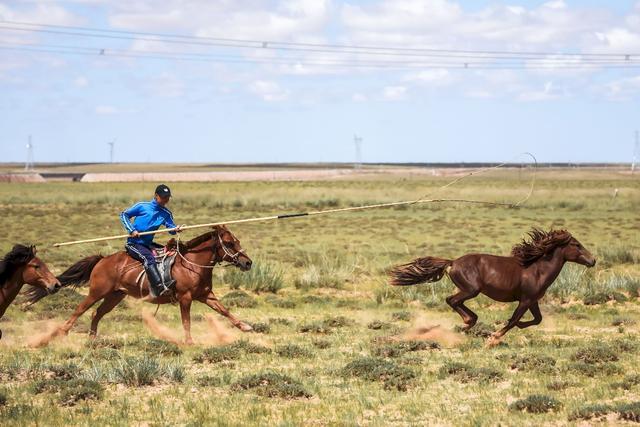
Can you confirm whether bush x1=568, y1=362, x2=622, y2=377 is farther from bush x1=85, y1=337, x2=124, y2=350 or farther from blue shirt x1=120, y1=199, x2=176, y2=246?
bush x1=85, y1=337, x2=124, y2=350

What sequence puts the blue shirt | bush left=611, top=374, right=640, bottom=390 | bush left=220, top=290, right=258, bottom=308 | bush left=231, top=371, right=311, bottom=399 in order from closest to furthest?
1. bush left=231, top=371, right=311, bottom=399
2. bush left=611, top=374, right=640, bottom=390
3. the blue shirt
4. bush left=220, top=290, right=258, bottom=308

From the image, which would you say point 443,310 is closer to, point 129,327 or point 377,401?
point 129,327

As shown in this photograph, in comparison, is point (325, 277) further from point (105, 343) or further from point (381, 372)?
point (381, 372)

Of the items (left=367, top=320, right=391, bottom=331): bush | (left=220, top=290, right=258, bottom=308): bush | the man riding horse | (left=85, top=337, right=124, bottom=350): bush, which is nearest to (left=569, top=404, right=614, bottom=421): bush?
the man riding horse

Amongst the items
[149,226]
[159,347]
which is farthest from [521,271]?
[149,226]

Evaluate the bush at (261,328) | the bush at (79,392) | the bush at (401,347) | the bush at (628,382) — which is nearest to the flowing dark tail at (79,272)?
the bush at (261,328)

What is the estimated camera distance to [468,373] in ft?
38.4

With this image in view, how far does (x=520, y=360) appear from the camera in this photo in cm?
1247

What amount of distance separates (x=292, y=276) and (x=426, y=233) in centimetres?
1758

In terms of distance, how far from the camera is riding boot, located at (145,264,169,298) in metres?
14.1

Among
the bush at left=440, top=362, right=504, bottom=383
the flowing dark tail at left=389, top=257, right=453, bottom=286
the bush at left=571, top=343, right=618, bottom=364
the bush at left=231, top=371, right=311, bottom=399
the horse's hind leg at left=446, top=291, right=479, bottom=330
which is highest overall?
the flowing dark tail at left=389, top=257, right=453, bottom=286

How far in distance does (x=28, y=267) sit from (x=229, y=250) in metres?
3.08

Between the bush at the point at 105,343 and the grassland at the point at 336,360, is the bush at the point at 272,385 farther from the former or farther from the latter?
the bush at the point at 105,343

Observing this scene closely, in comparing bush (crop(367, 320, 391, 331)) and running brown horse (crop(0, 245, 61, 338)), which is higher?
running brown horse (crop(0, 245, 61, 338))
